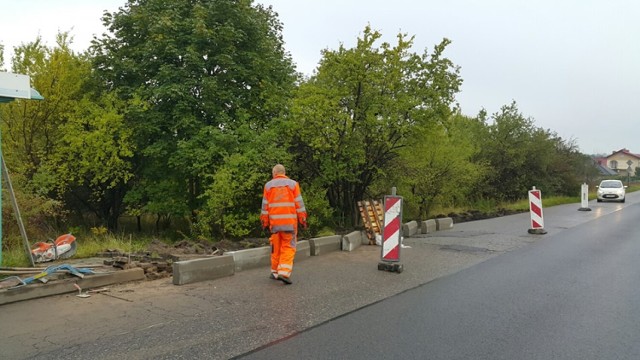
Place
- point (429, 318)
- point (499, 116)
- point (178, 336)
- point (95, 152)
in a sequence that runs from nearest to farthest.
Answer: point (178, 336)
point (429, 318)
point (95, 152)
point (499, 116)

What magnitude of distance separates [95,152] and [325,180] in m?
9.02

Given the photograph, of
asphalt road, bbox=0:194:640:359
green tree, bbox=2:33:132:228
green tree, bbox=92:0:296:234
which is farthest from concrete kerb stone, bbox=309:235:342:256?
green tree, bbox=2:33:132:228

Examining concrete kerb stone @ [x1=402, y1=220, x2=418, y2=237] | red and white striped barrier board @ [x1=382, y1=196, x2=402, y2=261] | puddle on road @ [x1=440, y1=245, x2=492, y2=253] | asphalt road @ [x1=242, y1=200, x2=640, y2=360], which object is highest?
red and white striped barrier board @ [x1=382, y1=196, x2=402, y2=261]

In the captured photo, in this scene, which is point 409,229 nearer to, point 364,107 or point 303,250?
point 364,107

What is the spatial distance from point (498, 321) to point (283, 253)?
3225 millimetres

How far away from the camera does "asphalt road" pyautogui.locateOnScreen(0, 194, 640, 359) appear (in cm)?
427

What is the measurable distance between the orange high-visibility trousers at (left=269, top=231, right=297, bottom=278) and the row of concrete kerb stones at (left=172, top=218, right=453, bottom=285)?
2.67ft

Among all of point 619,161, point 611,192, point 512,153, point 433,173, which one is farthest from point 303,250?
point 619,161

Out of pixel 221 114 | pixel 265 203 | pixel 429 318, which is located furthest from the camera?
pixel 221 114

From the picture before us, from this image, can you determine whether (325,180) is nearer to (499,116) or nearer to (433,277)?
(433,277)

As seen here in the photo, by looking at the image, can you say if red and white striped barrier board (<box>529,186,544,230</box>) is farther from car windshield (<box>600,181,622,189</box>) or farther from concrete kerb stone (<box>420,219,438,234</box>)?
car windshield (<box>600,181,622,189</box>)

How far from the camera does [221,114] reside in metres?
14.8

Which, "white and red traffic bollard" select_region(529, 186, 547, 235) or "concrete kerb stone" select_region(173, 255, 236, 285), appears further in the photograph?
"white and red traffic bollard" select_region(529, 186, 547, 235)

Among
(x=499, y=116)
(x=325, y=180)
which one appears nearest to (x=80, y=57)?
(x=325, y=180)
